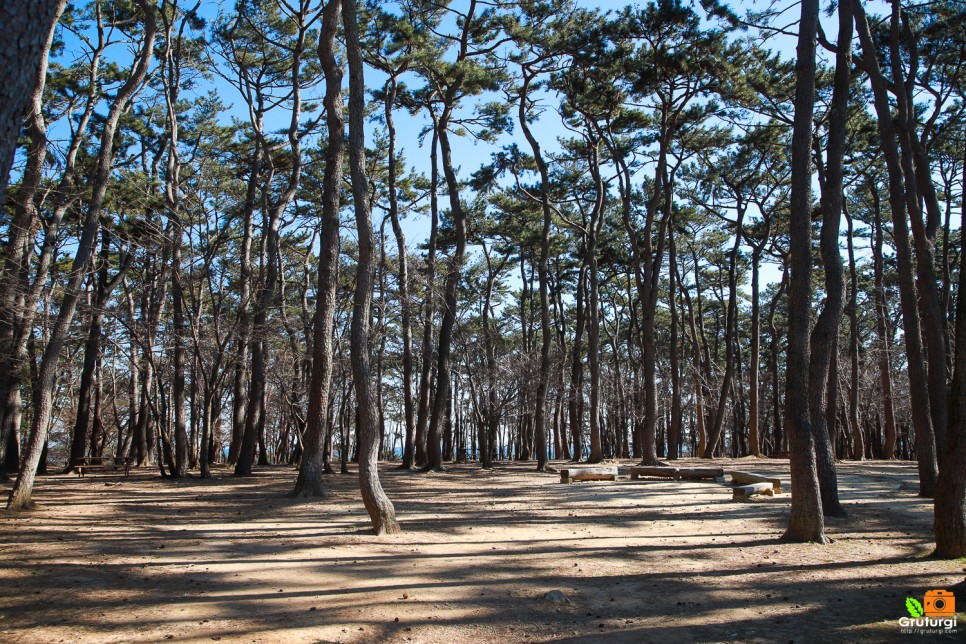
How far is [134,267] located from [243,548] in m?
16.3

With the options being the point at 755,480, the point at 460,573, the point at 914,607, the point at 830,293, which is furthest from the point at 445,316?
the point at 914,607

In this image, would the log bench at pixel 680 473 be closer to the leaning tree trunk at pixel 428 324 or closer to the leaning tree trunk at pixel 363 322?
the leaning tree trunk at pixel 428 324

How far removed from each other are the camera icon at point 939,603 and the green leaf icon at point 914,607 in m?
0.05

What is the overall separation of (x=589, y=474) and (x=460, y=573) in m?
9.97

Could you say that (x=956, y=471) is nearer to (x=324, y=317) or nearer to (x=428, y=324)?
(x=324, y=317)

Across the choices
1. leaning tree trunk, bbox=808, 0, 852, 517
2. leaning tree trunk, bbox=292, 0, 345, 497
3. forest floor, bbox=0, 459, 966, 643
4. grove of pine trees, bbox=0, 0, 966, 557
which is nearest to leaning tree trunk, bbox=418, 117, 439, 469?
grove of pine trees, bbox=0, 0, 966, 557

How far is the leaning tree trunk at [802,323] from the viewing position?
7406mm

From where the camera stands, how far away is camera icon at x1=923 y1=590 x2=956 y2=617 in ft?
15.3

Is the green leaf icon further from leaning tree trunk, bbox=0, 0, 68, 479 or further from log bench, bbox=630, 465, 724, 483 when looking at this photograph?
leaning tree trunk, bbox=0, 0, 68, 479

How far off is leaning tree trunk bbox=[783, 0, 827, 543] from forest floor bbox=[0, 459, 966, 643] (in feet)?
1.36

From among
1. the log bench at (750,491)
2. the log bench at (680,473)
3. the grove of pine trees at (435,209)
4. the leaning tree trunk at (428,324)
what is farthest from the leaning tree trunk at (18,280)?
the log bench at (680,473)

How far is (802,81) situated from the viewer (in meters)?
8.30

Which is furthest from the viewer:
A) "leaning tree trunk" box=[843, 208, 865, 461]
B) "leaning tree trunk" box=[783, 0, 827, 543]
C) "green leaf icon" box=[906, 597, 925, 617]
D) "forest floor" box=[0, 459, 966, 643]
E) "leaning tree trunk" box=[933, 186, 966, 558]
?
"leaning tree trunk" box=[843, 208, 865, 461]

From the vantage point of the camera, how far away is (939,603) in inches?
189
